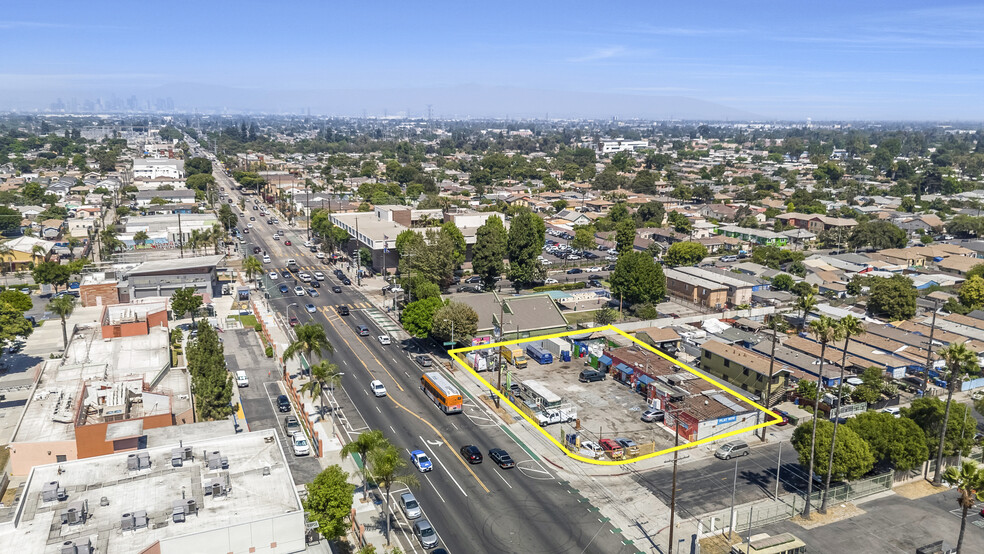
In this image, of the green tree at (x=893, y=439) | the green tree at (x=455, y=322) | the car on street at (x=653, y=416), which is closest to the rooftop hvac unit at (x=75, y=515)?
the green tree at (x=455, y=322)

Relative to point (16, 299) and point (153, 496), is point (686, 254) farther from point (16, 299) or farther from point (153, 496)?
point (16, 299)

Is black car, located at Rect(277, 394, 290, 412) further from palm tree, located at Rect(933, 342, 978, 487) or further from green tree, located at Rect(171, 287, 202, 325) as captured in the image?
palm tree, located at Rect(933, 342, 978, 487)

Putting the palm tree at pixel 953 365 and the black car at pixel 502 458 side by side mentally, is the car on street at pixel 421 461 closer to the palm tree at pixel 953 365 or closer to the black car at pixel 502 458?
the black car at pixel 502 458

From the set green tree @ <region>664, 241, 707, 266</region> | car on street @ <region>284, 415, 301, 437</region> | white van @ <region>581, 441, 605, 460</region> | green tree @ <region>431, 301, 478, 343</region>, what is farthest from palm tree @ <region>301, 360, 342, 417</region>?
green tree @ <region>664, 241, 707, 266</region>

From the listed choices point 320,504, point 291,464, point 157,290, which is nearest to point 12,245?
point 157,290

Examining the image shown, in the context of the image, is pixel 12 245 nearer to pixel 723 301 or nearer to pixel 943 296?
pixel 723 301

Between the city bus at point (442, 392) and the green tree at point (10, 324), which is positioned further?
the green tree at point (10, 324)
